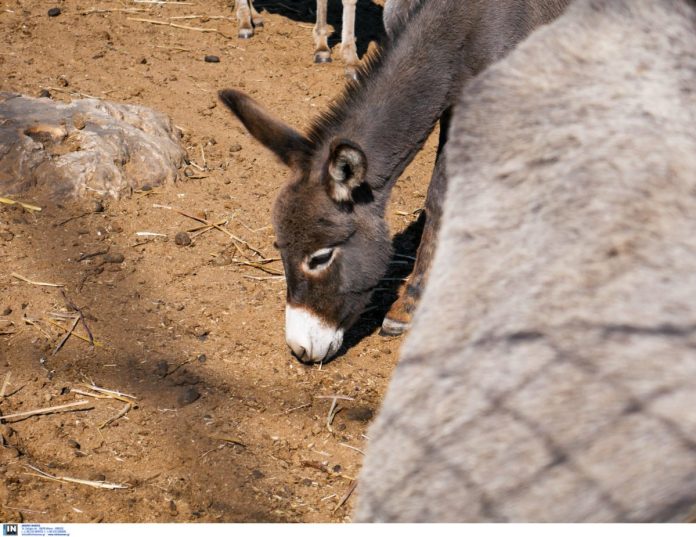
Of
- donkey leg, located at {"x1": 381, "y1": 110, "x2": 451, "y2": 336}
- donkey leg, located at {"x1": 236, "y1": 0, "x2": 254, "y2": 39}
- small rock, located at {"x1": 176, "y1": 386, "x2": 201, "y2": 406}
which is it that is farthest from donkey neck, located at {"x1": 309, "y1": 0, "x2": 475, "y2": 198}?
donkey leg, located at {"x1": 236, "y1": 0, "x2": 254, "y2": 39}

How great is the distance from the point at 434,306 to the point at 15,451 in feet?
8.42

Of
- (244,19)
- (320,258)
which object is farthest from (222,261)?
(244,19)

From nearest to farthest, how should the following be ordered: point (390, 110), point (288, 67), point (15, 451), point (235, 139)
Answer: point (15, 451) < point (390, 110) < point (235, 139) < point (288, 67)

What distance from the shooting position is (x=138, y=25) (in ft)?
23.2

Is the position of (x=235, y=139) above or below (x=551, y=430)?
below

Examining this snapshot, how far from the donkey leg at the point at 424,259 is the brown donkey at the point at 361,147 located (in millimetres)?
274

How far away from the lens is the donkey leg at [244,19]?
712cm

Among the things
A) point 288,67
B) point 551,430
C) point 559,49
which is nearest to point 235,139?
point 288,67

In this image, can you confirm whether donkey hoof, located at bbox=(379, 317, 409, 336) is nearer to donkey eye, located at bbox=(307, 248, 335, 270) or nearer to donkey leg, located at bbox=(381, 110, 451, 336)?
donkey leg, located at bbox=(381, 110, 451, 336)

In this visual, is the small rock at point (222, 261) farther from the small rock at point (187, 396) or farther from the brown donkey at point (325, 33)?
the brown donkey at point (325, 33)

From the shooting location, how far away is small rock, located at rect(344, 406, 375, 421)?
3675mm

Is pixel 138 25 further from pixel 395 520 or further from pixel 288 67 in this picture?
pixel 395 520

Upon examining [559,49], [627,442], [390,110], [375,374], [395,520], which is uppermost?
[559,49]

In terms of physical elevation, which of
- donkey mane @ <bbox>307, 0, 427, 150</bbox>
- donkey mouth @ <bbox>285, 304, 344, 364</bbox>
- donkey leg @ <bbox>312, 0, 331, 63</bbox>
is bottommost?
donkey leg @ <bbox>312, 0, 331, 63</bbox>
